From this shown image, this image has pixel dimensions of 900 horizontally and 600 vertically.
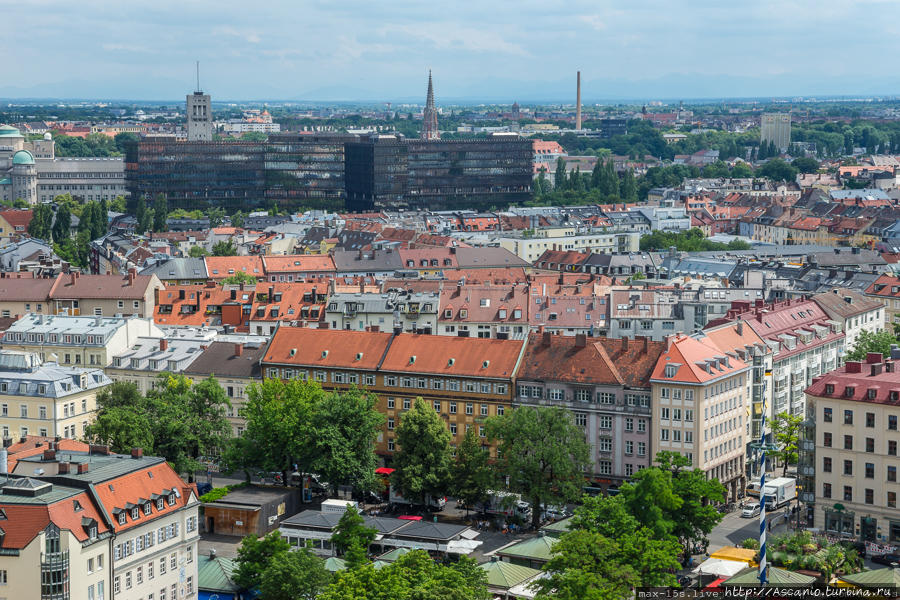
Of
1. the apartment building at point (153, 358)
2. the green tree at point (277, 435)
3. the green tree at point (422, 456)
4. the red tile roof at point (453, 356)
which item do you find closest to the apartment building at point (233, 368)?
the apartment building at point (153, 358)

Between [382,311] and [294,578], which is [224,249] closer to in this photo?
[382,311]

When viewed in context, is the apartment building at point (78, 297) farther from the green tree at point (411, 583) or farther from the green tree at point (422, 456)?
the green tree at point (411, 583)

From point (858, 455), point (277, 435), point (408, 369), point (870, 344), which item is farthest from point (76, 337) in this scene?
point (870, 344)

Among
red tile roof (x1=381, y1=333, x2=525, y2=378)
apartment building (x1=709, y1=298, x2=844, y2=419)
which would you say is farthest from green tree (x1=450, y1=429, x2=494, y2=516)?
apartment building (x1=709, y1=298, x2=844, y2=419)

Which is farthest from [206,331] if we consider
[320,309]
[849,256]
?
[849,256]

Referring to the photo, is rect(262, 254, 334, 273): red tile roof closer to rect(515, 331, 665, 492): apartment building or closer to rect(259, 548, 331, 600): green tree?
rect(515, 331, 665, 492): apartment building
